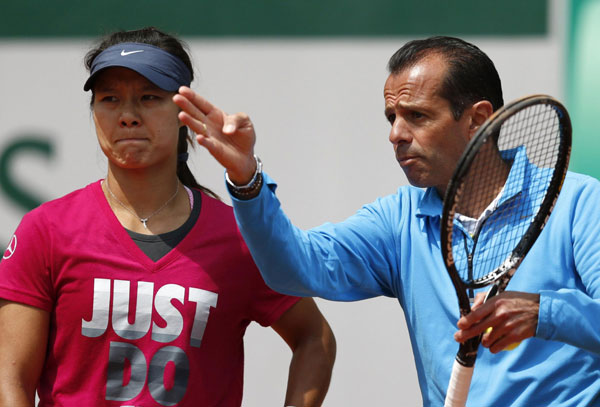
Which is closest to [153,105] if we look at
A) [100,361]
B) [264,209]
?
[264,209]

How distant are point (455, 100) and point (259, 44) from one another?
1.57 m

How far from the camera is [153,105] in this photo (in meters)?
2.44

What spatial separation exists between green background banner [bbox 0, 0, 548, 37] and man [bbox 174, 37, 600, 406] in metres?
1.31

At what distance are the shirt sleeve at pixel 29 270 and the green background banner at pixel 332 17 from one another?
5.59ft

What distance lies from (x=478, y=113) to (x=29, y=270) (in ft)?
4.00

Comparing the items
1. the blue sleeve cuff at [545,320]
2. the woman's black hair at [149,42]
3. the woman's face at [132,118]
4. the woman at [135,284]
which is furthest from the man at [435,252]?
the woman's black hair at [149,42]

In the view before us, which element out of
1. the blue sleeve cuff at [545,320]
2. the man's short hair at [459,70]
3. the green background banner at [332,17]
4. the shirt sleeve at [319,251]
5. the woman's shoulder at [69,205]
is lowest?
the blue sleeve cuff at [545,320]

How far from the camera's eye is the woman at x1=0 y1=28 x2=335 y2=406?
7.65 feet

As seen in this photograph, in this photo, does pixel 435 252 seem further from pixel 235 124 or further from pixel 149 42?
pixel 149 42

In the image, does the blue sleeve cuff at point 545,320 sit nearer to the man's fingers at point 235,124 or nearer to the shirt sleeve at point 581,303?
the shirt sleeve at point 581,303

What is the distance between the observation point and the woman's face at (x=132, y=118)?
2402mm

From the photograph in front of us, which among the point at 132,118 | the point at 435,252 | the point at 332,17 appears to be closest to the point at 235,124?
the point at 132,118

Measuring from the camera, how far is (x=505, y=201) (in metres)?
2.40

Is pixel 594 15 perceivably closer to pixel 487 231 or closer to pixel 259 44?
pixel 259 44
